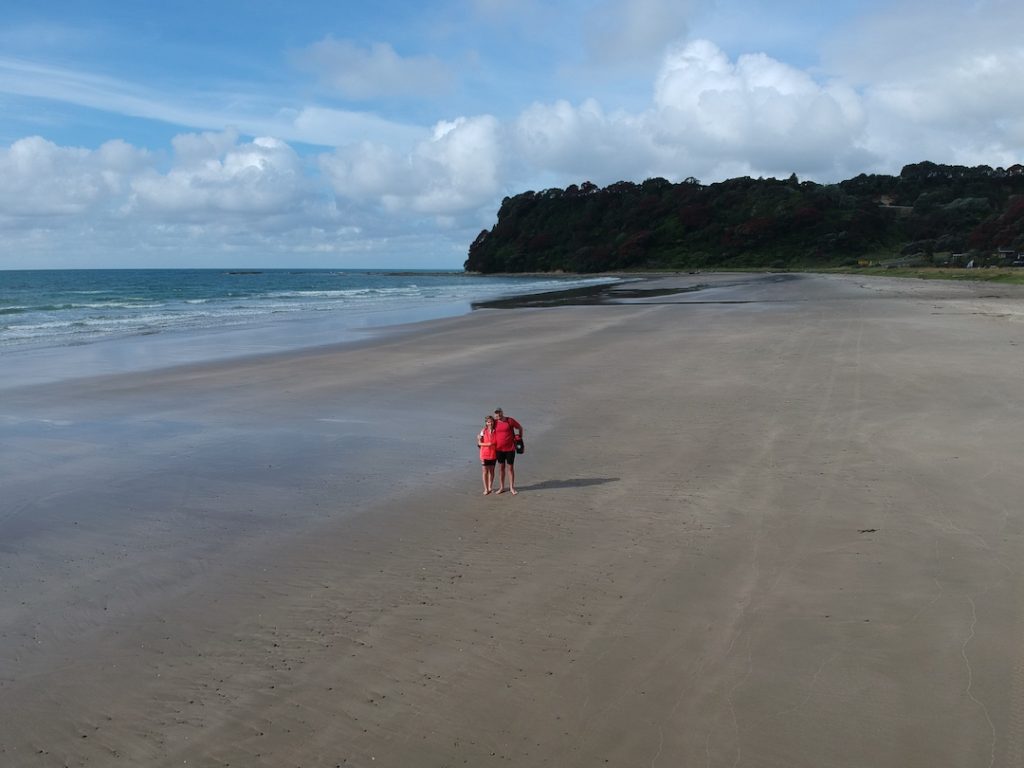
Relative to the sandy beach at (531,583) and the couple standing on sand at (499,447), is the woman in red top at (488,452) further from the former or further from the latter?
the sandy beach at (531,583)

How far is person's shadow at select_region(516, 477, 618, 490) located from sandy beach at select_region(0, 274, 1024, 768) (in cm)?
7

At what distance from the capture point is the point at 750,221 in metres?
121

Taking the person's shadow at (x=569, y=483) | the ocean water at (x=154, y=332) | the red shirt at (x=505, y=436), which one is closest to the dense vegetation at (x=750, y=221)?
the ocean water at (x=154, y=332)

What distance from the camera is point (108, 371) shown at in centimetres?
2206

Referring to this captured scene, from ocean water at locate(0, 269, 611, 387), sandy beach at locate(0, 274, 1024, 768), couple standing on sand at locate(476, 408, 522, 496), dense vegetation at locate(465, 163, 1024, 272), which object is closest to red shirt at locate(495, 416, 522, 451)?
couple standing on sand at locate(476, 408, 522, 496)

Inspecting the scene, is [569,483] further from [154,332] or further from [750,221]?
[750,221]

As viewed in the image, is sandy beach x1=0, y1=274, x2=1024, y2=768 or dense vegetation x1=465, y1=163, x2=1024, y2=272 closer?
sandy beach x1=0, y1=274, x2=1024, y2=768

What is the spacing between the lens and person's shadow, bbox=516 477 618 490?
10.2 m

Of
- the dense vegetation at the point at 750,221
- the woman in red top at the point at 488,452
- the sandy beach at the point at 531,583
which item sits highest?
the dense vegetation at the point at 750,221

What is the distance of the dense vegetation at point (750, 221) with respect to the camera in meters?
109

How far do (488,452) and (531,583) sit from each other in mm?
2862

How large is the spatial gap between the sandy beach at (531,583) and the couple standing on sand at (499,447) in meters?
0.35

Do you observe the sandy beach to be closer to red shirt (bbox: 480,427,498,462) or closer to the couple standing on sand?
the couple standing on sand

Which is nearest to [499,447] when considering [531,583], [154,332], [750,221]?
[531,583]
